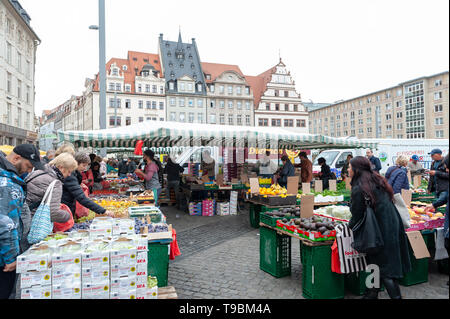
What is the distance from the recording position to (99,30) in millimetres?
9523

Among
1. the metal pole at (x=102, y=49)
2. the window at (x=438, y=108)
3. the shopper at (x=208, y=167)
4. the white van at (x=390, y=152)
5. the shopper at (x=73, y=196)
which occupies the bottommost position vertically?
the shopper at (x=73, y=196)

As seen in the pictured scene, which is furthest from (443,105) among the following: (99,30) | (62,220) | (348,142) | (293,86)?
(62,220)

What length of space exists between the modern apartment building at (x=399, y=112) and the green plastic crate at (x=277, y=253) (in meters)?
57.6

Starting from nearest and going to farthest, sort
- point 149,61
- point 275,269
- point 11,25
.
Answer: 1. point 275,269
2. point 11,25
3. point 149,61

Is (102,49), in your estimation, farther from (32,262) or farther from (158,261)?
(32,262)

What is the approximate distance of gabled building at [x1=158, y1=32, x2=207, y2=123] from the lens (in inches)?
2002

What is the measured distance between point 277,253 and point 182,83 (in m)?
49.3

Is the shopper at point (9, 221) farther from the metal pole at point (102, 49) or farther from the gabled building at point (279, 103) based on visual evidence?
Result: the gabled building at point (279, 103)

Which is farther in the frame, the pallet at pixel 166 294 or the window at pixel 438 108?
the window at pixel 438 108

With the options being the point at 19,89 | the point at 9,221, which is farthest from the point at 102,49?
the point at 19,89

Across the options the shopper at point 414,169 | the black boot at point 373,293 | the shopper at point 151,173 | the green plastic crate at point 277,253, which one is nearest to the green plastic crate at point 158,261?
the green plastic crate at point 277,253

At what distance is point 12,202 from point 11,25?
31694 millimetres

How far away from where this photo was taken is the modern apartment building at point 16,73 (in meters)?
24.8

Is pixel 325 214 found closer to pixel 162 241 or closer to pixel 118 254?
pixel 162 241
